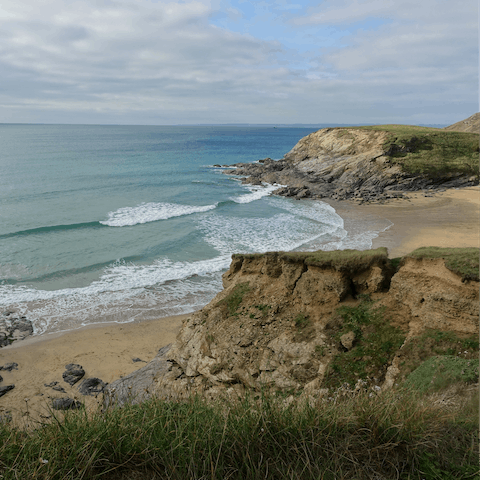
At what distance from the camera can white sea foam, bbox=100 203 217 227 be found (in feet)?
100

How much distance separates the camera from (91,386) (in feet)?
38.4

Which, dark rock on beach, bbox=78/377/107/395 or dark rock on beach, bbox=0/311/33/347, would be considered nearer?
dark rock on beach, bbox=78/377/107/395

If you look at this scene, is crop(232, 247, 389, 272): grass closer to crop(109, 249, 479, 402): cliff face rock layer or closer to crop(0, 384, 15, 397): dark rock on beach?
crop(109, 249, 479, 402): cliff face rock layer

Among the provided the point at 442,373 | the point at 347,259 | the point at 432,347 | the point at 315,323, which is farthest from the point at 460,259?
the point at 315,323

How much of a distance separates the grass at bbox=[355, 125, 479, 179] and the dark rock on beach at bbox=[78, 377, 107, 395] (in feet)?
145

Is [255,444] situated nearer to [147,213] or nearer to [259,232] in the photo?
[259,232]

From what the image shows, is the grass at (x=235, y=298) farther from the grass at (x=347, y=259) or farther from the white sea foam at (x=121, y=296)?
the white sea foam at (x=121, y=296)

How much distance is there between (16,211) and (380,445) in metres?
36.8

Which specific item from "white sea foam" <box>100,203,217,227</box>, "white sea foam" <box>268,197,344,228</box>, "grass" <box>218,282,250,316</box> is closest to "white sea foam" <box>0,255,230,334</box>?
"grass" <box>218,282,250,316</box>

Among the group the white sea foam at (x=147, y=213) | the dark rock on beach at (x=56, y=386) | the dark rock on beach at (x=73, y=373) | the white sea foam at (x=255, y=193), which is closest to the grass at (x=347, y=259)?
the dark rock on beach at (x=73, y=373)

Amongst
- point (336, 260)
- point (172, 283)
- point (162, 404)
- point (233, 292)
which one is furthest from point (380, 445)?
point (172, 283)

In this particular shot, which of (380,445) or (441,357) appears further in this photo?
(441,357)

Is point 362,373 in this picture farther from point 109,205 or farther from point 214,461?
point 109,205

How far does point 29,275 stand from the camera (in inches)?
795
